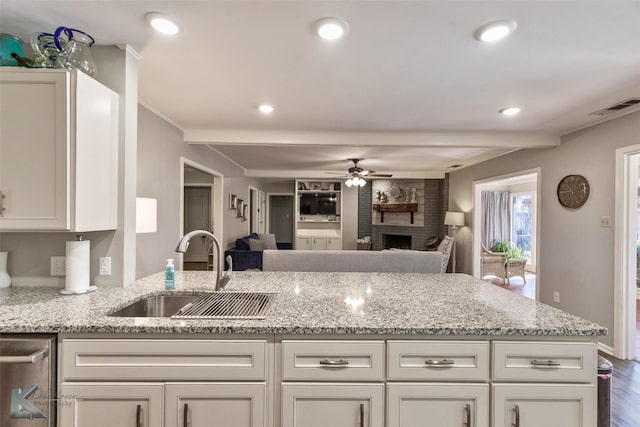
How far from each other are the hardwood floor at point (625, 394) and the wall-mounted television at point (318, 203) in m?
5.97

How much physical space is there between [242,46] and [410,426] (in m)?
2.14

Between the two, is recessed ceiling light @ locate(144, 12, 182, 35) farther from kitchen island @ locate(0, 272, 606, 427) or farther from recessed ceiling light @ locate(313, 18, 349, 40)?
kitchen island @ locate(0, 272, 606, 427)

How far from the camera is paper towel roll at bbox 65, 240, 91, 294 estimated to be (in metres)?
1.68

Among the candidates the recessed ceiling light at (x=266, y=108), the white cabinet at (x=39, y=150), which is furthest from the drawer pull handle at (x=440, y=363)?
the recessed ceiling light at (x=266, y=108)

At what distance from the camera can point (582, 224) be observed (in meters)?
3.42

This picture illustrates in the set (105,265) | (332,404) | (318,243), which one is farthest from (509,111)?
(318,243)

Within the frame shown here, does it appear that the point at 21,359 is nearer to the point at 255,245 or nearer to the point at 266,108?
the point at 266,108

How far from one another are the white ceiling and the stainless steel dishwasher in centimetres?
157

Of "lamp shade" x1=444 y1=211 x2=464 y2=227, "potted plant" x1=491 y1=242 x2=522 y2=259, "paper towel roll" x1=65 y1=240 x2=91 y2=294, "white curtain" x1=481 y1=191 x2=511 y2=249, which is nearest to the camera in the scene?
"paper towel roll" x1=65 y1=240 x2=91 y2=294

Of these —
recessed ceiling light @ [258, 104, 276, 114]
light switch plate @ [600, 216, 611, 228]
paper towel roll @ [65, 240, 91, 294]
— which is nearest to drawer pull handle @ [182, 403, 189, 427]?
paper towel roll @ [65, 240, 91, 294]

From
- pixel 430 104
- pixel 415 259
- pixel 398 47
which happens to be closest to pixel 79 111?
pixel 398 47

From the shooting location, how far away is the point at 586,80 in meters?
2.24

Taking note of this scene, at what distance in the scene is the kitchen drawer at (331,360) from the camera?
49.7 inches

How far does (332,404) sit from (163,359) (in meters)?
0.72
